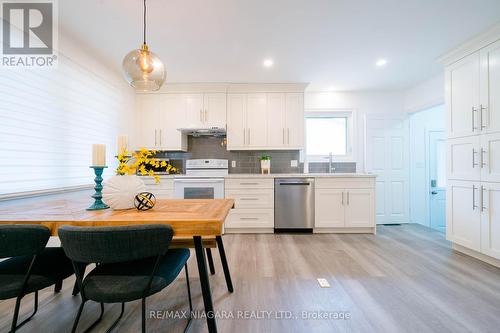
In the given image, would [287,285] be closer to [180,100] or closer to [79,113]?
[79,113]

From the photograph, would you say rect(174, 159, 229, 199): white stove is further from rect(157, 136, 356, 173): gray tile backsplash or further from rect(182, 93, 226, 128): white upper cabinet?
rect(182, 93, 226, 128): white upper cabinet

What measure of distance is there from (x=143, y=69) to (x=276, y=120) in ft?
8.03

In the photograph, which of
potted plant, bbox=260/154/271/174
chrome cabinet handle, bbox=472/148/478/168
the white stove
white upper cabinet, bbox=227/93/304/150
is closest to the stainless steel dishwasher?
potted plant, bbox=260/154/271/174

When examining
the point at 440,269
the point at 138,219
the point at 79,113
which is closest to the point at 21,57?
the point at 79,113

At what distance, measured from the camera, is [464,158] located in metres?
2.47

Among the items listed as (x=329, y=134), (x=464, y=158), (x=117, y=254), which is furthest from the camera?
(x=329, y=134)

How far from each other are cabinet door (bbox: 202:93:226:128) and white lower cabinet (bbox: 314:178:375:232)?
74.9 inches

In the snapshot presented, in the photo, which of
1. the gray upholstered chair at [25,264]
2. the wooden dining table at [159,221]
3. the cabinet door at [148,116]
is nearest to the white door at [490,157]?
the wooden dining table at [159,221]

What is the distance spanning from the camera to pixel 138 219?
1101 mm

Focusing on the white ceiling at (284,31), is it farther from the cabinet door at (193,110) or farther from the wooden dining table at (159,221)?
the wooden dining table at (159,221)

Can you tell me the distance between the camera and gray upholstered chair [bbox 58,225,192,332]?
902 millimetres

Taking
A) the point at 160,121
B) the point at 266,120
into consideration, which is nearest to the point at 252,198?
the point at 266,120

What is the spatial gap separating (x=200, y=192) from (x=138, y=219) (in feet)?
7.37

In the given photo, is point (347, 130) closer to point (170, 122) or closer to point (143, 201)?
point (170, 122)
